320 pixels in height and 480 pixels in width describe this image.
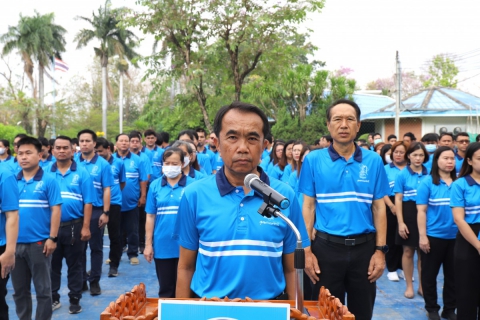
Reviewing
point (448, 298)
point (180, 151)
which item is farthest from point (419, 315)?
point (180, 151)

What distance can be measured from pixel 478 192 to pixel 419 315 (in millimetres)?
2054

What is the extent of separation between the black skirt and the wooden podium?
494 centimetres

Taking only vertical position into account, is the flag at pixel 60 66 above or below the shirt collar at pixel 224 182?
above

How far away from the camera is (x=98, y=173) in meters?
7.48

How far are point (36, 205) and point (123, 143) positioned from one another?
3847 millimetres

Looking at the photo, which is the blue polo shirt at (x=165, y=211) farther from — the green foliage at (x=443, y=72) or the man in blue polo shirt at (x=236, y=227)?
the green foliage at (x=443, y=72)

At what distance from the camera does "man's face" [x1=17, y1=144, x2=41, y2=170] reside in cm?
531

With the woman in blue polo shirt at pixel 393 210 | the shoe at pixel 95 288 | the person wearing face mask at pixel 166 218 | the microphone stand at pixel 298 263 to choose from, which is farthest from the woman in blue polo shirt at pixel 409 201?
the microphone stand at pixel 298 263

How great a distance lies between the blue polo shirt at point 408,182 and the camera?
23.3 feet

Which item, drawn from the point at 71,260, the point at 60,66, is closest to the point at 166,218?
the point at 71,260

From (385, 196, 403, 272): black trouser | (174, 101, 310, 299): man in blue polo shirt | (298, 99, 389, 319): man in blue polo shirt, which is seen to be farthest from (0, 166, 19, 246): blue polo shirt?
(385, 196, 403, 272): black trouser

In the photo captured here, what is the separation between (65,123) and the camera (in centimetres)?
3603

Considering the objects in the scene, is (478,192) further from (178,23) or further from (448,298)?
(178,23)

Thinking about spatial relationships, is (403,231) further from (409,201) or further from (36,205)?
(36,205)
